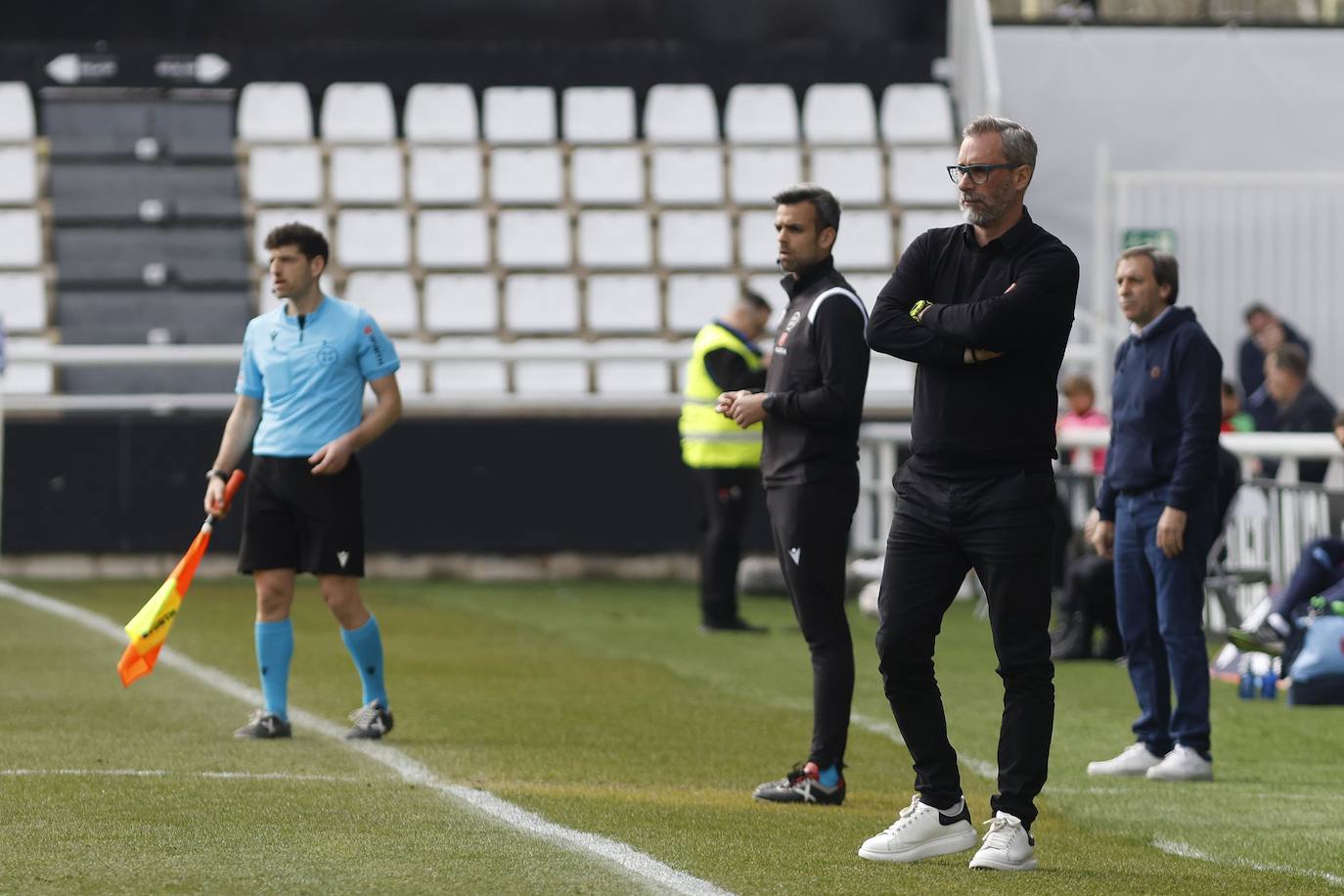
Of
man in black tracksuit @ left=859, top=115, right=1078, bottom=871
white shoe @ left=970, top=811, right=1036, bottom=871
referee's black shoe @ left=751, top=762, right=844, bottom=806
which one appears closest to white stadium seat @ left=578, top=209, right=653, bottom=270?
referee's black shoe @ left=751, top=762, right=844, bottom=806

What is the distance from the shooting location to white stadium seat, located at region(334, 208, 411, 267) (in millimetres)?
18547

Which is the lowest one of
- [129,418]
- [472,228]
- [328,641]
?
[328,641]

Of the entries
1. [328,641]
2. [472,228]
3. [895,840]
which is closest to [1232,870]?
[895,840]

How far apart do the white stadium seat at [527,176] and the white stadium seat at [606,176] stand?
15cm

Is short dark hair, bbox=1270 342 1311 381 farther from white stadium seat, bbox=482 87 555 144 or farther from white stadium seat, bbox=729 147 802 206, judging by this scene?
white stadium seat, bbox=482 87 555 144

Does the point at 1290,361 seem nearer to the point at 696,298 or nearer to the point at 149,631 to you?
the point at 696,298

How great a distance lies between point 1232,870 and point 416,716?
405 centimetres

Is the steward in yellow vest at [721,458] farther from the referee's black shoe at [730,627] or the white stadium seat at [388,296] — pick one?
the white stadium seat at [388,296]

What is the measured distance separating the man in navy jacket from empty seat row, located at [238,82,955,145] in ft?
38.0

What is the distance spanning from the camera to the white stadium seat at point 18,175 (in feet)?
61.4

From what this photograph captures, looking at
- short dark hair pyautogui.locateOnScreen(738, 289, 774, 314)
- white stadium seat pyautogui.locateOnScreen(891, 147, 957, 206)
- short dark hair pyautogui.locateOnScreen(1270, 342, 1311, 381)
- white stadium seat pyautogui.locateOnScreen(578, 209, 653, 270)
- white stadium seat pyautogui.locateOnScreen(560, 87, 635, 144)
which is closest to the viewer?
short dark hair pyautogui.locateOnScreen(738, 289, 774, 314)

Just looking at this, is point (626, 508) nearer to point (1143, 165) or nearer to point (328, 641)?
point (328, 641)

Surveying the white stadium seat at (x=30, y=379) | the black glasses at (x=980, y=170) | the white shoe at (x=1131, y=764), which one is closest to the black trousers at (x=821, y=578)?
the white shoe at (x=1131, y=764)

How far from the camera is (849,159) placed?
19359mm
